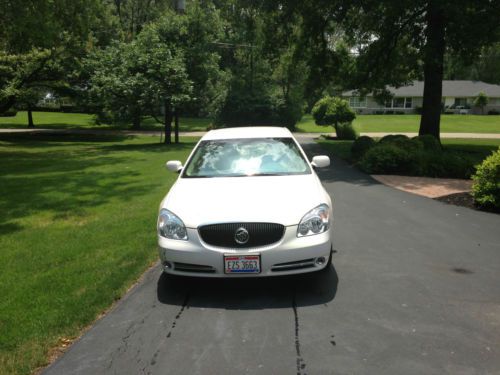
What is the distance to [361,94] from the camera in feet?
72.6

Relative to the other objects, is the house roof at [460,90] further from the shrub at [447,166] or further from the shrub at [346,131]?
the shrub at [447,166]

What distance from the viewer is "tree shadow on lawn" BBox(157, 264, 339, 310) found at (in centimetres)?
440

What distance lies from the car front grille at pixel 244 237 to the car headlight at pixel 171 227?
0.83 ft

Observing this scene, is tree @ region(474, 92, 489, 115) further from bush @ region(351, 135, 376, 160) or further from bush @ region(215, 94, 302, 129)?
bush @ region(351, 135, 376, 160)

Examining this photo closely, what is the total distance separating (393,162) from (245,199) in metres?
9.64

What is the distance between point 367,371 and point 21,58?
29.3 metres

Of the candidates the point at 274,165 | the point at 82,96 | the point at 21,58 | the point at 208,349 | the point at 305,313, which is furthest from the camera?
the point at 82,96

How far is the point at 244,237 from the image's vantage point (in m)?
4.25

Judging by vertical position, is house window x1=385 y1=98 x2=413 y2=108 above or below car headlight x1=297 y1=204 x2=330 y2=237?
above

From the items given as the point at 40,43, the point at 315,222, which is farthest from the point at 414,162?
the point at 40,43

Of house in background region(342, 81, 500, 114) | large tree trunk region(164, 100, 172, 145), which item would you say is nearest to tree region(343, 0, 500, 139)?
large tree trunk region(164, 100, 172, 145)

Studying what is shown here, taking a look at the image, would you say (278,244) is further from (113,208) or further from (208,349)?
(113,208)

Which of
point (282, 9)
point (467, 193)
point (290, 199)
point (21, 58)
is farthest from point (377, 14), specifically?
point (21, 58)

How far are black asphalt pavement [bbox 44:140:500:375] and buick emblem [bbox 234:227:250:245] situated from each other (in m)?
0.66
